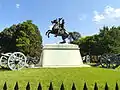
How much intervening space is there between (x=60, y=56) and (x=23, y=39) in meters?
30.6

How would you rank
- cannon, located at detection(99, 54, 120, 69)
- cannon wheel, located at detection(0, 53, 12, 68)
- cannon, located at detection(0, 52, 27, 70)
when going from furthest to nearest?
cannon, located at detection(99, 54, 120, 69) < cannon wheel, located at detection(0, 53, 12, 68) < cannon, located at detection(0, 52, 27, 70)

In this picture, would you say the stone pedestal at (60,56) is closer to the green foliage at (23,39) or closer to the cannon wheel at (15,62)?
the cannon wheel at (15,62)

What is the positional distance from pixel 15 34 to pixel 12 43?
244 cm

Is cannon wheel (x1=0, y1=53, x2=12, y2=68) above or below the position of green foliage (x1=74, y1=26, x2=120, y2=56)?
below

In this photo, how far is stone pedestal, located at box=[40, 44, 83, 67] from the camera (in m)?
27.8

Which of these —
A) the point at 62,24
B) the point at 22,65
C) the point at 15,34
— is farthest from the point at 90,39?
the point at 22,65

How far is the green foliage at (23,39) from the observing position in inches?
2258

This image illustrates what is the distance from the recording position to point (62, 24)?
97.3 feet

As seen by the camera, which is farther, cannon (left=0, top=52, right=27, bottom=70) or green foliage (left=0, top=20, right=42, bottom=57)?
green foliage (left=0, top=20, right=42, bottom=57)

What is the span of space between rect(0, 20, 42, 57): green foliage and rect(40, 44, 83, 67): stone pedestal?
94.1 ft

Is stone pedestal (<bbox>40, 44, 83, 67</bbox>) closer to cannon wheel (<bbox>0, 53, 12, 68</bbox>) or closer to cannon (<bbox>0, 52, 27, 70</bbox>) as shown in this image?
cannon (<bbox>0, 52, 27, 70</bbox>)

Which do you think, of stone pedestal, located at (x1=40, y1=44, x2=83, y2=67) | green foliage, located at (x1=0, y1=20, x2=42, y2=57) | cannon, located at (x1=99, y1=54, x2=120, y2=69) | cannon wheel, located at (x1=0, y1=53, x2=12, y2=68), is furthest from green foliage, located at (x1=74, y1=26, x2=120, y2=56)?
cannon wheel, located at (x1=0, y1=53, x2=12, y2=68)

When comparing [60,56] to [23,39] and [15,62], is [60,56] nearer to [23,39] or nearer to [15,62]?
[15,62]

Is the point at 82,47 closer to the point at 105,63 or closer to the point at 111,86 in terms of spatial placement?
the point at 105,63
